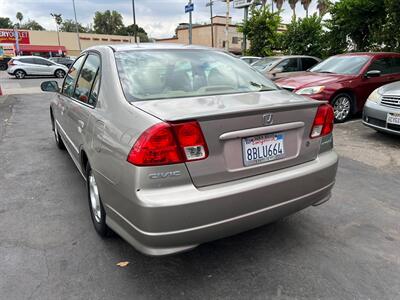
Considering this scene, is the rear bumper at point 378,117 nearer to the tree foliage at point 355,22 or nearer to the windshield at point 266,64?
the windshield at point 266,64

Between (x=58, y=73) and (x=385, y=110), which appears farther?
(x=58, y=73)

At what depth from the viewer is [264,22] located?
1917 cm

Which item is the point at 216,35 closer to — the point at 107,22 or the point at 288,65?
the point at 107,22

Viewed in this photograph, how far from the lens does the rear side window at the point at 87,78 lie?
3084 mm

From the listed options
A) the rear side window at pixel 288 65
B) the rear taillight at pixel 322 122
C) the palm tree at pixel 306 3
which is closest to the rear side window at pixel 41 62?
the rear side window at pixel 288 65

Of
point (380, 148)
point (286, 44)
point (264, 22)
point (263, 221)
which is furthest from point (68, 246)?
point (264, 22)

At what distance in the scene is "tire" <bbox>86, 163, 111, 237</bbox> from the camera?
9.05ft

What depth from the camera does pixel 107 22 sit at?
9119 centimetres

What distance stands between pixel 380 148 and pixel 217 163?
14.3 ft

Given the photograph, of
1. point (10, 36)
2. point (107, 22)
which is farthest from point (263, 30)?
point (107, 22)

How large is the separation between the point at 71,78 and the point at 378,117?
15.5ft

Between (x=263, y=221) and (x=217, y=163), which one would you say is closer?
(x=217, y=163)

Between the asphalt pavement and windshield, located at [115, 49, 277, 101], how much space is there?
49.4 inches

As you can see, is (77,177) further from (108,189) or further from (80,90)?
(108,189)
